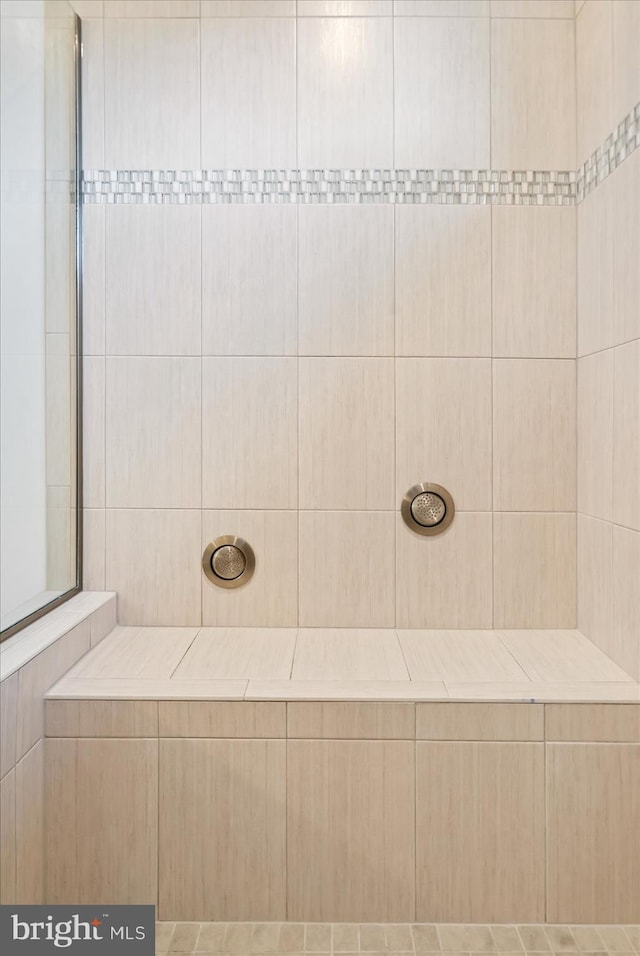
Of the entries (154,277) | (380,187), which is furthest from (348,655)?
(380,187)

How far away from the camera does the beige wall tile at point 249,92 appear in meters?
1.97

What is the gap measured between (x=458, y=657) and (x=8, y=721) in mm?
1100

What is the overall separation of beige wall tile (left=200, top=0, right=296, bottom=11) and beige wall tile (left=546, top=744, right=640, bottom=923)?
7.31 feet

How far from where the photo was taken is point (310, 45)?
6.44 feet

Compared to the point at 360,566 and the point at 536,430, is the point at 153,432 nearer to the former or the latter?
the point at 360,566

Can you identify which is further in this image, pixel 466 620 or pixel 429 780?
pixel 466 620

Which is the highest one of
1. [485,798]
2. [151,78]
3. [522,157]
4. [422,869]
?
[151,78]

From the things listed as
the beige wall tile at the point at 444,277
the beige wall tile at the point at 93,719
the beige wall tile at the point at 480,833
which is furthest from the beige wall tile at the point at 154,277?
the beige wall tile at the point at 480,833

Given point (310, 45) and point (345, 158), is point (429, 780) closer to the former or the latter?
point (345, 158)

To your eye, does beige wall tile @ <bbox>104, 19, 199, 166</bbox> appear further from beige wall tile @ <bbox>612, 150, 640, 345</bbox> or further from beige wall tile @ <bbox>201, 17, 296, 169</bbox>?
beige wall tile @ <bbox>612, 150, 640, 345</bbox>

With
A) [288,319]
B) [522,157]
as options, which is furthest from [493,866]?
[522,157]

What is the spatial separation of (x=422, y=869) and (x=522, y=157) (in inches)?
77.6

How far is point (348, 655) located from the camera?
1767 mm

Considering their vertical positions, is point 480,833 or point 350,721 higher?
point 350,721
